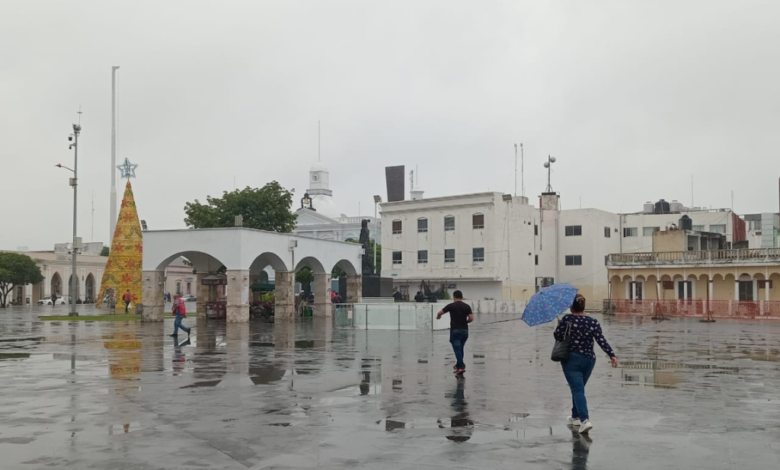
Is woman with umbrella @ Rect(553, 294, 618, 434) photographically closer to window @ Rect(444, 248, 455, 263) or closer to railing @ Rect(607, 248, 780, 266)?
railing @ Rect(607, 248, 780, 266)

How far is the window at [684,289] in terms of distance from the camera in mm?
53219

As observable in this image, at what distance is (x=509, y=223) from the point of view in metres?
61.5

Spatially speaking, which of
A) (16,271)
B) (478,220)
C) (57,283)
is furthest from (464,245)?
(57,283)

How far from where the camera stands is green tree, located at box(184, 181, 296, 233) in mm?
52938

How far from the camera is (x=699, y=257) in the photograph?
51.1 metres

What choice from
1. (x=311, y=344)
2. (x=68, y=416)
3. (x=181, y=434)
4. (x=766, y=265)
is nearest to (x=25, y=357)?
(x=311, y=344)

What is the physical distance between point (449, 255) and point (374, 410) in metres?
52.7

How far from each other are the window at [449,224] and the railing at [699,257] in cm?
1334

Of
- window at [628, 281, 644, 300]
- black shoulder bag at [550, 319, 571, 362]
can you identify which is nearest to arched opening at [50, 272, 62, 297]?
window at [628, 281, 644, 300]

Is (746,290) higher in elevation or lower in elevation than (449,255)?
lower

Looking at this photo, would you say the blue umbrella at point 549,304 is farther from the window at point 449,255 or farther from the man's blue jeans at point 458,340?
the window at point 449,255

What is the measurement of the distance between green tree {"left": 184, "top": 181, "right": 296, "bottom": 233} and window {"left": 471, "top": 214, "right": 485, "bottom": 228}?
49.6ft

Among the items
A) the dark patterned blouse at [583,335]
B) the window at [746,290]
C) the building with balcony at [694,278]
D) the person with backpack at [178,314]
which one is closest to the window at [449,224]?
the building with balcony at [694,278]

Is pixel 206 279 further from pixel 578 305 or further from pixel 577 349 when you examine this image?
pixel 577 349
